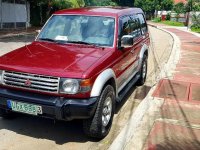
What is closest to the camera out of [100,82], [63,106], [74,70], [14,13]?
[63,106]

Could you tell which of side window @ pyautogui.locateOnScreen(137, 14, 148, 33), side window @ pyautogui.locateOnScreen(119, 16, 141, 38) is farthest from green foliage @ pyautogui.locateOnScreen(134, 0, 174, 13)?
side window @ pyautogui.locateOnScreen(119, 16, 141, 38)

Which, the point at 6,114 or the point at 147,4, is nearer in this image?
the point at 6,114

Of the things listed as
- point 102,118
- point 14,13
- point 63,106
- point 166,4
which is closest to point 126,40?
point 102,118

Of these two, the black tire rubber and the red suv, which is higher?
the red suv

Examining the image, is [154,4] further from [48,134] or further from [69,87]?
[69,87]

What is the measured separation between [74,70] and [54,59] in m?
0.57

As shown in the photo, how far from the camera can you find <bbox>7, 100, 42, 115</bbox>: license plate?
16.2 feet

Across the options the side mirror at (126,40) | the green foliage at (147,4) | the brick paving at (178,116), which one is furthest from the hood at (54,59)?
the green foliage at (147,4)

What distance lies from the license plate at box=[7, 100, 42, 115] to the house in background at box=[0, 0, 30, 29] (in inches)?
998

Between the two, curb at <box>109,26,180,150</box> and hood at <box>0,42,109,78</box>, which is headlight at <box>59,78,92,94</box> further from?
curb at <box>109,26,180,150</box>

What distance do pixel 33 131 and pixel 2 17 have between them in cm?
2516

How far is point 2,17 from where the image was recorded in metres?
29.0

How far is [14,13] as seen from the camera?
103 ft

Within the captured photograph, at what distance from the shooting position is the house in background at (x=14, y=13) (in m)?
29.3
